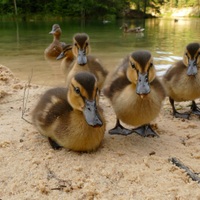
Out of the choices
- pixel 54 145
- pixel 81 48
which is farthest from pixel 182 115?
pixel 54 145

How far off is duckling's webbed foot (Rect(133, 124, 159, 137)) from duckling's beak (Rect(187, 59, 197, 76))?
863 mm

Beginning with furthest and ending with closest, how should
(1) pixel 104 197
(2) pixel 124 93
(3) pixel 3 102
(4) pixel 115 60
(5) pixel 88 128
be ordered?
(4) pixel 115 60
(3) pixel 3 102
(2) pixel 124 93
(5) pixel 88 128
(1) pixel 104 197

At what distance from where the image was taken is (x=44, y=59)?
887cm

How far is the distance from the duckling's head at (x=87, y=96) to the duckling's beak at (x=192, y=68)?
164 cm

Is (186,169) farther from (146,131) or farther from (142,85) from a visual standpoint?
(146,131)

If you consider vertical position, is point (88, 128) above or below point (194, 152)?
above

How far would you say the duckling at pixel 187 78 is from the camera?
12.3 feet

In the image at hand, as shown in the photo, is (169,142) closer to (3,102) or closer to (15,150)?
(15,150)

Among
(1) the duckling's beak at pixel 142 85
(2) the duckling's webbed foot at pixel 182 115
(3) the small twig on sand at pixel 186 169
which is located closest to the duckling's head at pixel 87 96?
(1) the duckling's beak at pixel 142 85

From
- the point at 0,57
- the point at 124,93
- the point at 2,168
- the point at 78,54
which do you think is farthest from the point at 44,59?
the point at 2,168

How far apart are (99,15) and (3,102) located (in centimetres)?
3822

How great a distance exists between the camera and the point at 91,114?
7.86 feet

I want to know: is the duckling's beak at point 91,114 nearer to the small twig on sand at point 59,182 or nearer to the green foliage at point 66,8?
the small twig on sand at point 59,182

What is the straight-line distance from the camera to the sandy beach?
2082 millimetres
